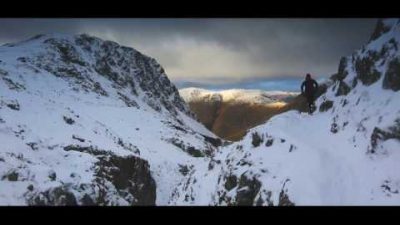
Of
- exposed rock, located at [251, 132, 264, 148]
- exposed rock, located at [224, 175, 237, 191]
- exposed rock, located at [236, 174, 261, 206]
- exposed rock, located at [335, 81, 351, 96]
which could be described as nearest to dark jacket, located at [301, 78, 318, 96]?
exposed rock, located at [335, 81, 351, 96]

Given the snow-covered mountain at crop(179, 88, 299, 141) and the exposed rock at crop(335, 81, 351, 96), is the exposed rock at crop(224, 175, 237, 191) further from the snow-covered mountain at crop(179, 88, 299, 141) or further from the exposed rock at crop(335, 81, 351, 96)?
the exposed rock at crop(335, 81, 351, 96)

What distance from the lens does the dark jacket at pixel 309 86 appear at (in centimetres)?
902

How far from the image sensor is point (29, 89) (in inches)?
600

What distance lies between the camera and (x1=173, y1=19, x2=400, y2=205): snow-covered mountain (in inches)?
320

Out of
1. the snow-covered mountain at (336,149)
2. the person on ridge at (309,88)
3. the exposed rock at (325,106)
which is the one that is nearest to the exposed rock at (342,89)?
the snow-covered mountain at (336,149)

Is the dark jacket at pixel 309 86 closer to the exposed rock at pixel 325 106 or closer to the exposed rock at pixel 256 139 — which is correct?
the exposed rock at pixel 325 106

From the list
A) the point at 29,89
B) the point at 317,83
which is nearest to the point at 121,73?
the point at 29,89

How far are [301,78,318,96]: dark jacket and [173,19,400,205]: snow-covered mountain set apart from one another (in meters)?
0.76

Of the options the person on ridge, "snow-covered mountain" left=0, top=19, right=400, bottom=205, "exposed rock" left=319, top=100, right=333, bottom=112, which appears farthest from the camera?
"exposed rock" left=319, top=100, right=333, bottom=112

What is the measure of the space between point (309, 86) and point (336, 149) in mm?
1181

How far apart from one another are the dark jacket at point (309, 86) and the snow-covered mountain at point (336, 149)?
76cm

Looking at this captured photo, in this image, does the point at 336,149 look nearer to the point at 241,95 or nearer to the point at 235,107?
the point at 241,95

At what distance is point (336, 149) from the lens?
913cm

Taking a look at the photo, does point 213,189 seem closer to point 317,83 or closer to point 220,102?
point 220,102
